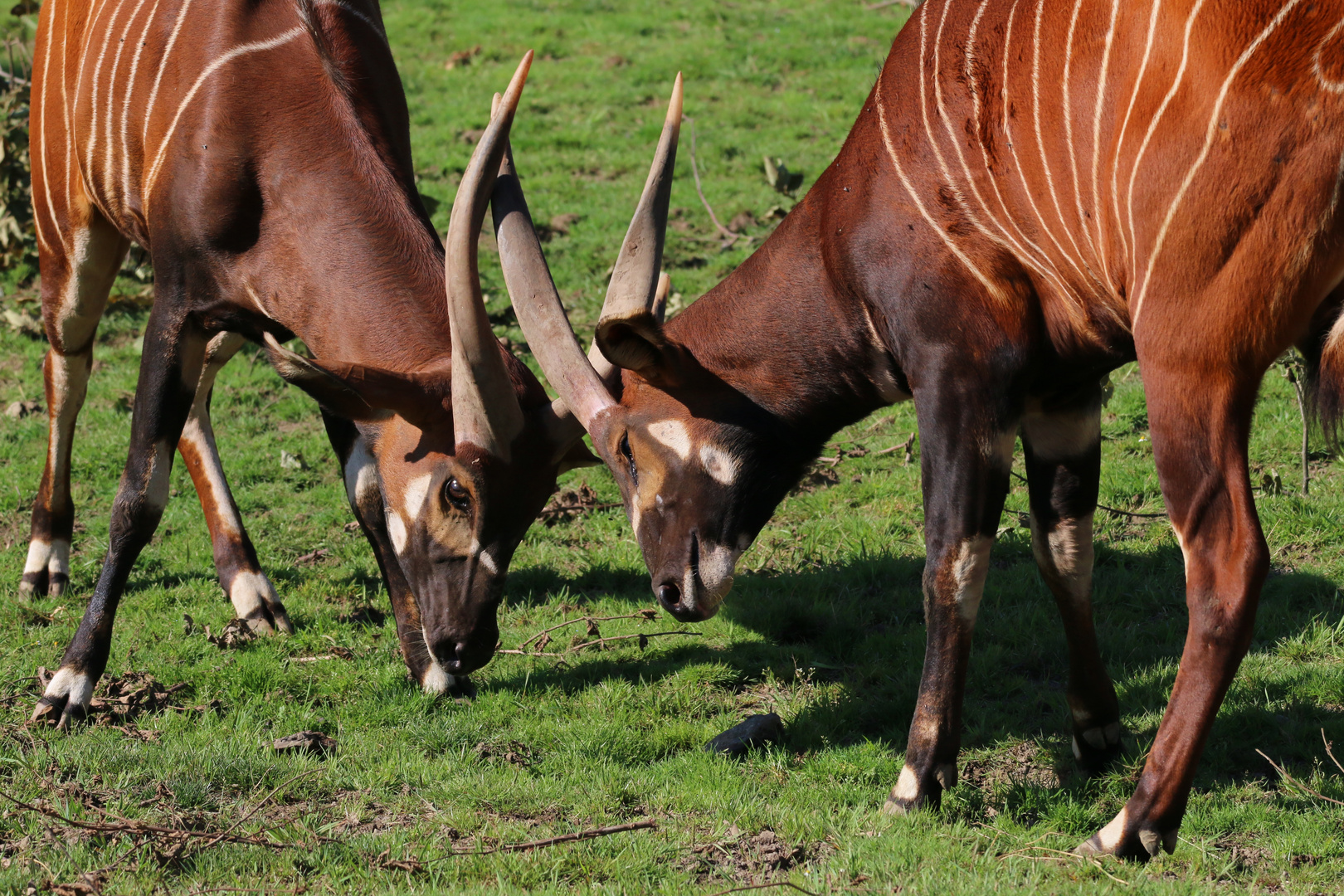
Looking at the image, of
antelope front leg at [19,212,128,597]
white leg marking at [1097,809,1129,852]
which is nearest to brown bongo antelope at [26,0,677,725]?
antelope front leg at [19,212,128,597]

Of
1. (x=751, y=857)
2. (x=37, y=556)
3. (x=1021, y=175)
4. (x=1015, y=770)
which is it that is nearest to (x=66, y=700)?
(x=37, y=556)

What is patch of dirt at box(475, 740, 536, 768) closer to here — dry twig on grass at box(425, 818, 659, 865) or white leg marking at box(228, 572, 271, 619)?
dry twig on grass at box(425, 818, 659, 865)

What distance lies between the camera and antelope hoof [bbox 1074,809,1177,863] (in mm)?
3637

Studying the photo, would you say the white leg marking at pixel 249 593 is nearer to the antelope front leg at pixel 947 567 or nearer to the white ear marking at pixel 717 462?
the white ear marking at pixel 717 462

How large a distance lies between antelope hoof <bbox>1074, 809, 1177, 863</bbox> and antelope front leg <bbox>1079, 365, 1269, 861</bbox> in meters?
0.03

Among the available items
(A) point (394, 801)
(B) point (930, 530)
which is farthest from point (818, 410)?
(A) point (394, 801)

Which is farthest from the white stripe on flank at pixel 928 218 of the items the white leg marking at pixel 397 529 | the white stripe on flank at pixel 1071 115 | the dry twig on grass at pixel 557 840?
the white leg marking at pixel 397 529

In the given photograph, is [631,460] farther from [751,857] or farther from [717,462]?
[751,857]

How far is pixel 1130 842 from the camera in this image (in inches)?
144

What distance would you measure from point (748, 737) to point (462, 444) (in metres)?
1.45

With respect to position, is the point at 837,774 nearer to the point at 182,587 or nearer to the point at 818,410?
the point at 818,410

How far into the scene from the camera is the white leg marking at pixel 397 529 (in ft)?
15.8

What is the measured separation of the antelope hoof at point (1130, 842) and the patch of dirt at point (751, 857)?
771 millimetres

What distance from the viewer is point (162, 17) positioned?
18.0 ft
